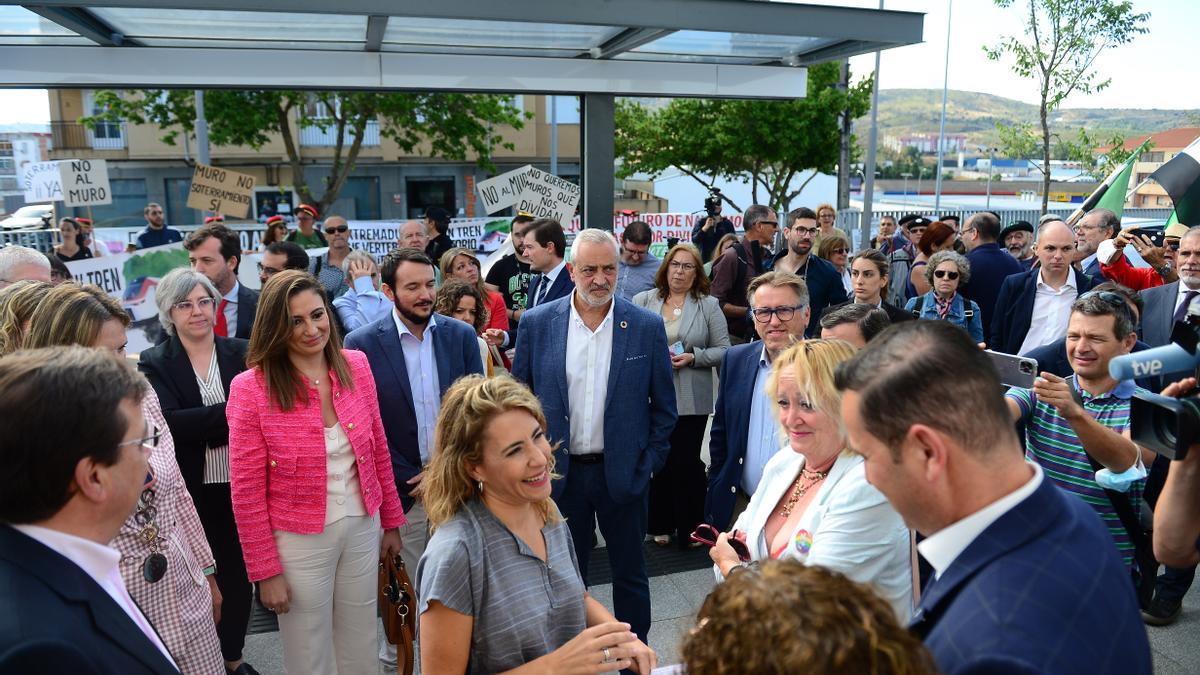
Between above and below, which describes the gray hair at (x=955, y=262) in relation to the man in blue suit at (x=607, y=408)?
above

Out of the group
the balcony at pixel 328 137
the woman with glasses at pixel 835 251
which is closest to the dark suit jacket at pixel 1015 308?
the woman with glasses at pixel 835 251

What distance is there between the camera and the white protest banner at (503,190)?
9.53m

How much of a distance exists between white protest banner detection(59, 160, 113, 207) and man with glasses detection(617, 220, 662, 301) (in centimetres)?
956

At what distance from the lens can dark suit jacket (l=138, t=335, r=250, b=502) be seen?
12.0ft

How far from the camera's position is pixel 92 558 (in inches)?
65.0

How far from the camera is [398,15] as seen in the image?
18.7ft

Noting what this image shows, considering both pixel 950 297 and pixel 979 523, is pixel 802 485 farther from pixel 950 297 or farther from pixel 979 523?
pixel 950 297

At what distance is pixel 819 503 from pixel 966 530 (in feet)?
3.35

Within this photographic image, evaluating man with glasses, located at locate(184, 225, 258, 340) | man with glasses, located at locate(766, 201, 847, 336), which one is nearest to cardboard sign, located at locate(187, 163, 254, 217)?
man with glasses, located at locate(184, 225, 258, 340)

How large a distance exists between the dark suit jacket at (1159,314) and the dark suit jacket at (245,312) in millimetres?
5641

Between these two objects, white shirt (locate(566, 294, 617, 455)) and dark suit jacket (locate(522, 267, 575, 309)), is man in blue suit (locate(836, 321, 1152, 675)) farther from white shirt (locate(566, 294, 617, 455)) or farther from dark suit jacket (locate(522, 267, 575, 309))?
dark suit jacket (locate(522, 267, 575, 309))

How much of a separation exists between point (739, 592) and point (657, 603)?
3.64 m

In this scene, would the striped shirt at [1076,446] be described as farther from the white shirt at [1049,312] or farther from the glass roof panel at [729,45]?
the glass roof panel at [729,45]

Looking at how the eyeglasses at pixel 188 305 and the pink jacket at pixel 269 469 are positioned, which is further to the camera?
the eyeglasses at pixel 188 305
